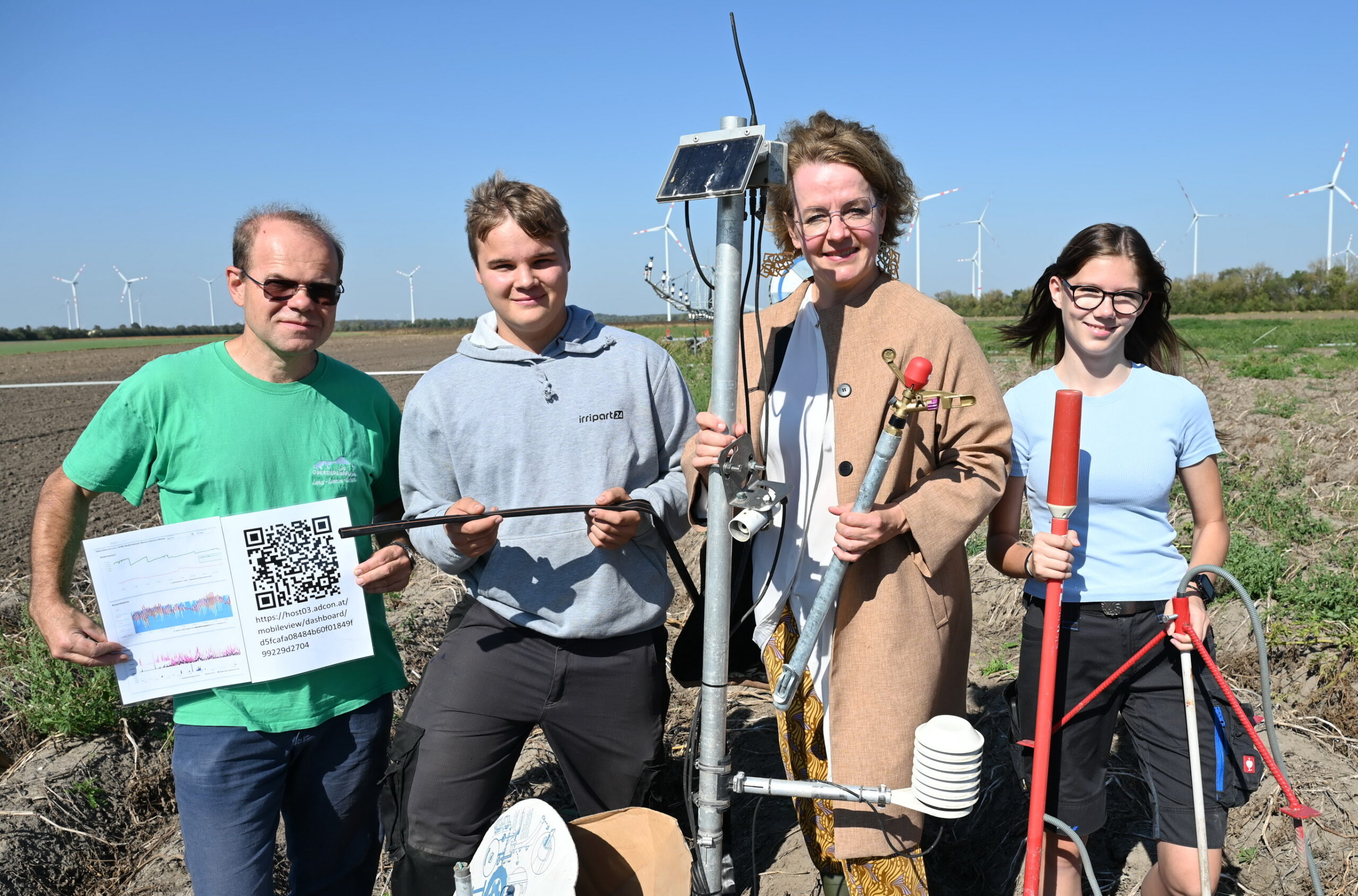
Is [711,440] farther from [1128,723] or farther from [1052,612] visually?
[1128,723]

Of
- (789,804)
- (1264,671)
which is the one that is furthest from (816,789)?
(789,804)

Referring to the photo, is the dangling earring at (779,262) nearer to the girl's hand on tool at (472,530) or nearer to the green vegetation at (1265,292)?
the girl's hand on tool at (472,530)

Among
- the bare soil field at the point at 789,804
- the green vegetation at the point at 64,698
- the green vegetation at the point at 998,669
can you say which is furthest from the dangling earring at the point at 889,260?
the green vegetation at the point at 64,698

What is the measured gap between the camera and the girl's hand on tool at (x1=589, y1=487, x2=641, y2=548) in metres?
2.44

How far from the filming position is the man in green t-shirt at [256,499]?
7.95ft

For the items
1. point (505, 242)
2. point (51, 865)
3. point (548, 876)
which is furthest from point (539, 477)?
point (51, 865)

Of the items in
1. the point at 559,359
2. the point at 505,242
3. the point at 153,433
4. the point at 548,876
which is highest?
the point at 505,242

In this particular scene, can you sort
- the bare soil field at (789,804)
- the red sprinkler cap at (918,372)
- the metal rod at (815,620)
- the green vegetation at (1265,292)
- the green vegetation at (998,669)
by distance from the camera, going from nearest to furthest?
1. the red sprinkler cap at (918,372)
2. the metal rod at (815,620)
3. the bare soil field at (789,804)
4. the green vegetation at (998,669)
5. the green vegetation at (1265,292)

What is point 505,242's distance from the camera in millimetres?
2500

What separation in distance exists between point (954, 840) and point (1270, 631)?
6.35ft

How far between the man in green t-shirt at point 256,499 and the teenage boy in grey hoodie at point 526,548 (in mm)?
176

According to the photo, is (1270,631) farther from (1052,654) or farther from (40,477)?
(40,477)

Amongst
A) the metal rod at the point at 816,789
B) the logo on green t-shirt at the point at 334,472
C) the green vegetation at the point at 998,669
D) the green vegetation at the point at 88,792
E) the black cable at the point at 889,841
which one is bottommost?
the green vegetation at the point at 88,792

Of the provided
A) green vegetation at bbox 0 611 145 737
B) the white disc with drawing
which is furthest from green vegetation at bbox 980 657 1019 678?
green vegetation at bbox 0 611 145 737
